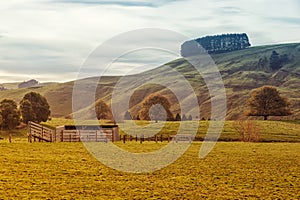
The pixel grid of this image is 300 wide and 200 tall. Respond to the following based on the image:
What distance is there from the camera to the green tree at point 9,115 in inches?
4776

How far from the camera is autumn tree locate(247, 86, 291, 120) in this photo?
147m

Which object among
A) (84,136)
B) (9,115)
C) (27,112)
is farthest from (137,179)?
(27,112)

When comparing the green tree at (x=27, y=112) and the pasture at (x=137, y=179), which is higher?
the green tree at (x=27, y=112)

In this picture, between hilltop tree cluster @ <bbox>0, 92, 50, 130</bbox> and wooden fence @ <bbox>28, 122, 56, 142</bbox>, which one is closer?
wooden fence @ <bbox>28, 122, 56, 142</bbox>

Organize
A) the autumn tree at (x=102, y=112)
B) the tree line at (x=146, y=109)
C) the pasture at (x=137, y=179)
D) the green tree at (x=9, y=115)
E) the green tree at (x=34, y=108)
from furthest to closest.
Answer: the autumn tree at (x=102, y=112) → the green tree at (x=34, y=108) → the tree line at (x=146, y=109) → the green tree at (x=9, y=115) → the pasture at (x=137, y=179)

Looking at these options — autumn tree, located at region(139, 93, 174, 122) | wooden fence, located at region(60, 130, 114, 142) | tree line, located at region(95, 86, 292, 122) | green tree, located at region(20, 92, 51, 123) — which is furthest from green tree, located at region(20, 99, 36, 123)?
wooden fence, located at region(60, 130, 114, 142)

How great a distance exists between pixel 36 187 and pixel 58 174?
4.83 meters

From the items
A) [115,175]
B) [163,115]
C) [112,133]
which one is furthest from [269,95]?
[115,175]

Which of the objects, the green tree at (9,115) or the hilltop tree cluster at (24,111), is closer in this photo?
the green tree at (9,115)

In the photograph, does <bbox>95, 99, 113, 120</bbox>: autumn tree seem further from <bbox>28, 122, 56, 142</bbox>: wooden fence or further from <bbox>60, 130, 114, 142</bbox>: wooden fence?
<bbox>28, 122, 56, 142</bbox>: wooden fence

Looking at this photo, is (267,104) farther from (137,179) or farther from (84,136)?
(137,179)

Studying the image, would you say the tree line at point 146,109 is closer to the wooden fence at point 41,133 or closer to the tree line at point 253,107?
the tree line at point 253,107

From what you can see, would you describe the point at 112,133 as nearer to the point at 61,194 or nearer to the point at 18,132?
the point at 61,194

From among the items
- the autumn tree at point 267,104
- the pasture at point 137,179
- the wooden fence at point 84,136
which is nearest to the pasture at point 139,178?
the pasture at point 137,179
